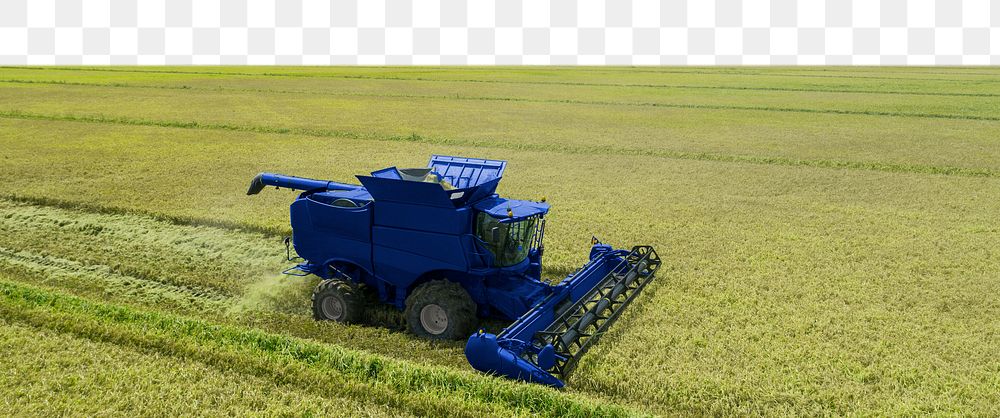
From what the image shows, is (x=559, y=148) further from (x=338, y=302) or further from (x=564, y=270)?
(x=338, y=302)

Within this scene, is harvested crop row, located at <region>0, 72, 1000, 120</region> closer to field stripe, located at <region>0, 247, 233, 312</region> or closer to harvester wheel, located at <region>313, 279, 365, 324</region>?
field stripe, located at <region>0, 247, 233, 312</region>

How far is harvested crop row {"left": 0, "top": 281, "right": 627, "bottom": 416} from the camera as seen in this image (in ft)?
24.9

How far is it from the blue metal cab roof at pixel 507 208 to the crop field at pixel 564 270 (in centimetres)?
187

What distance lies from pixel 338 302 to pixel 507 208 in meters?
2.67

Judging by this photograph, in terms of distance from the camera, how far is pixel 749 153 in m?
25.4

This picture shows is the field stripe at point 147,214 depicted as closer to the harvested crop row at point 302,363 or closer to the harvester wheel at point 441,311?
the harvested crop row at point 302,363

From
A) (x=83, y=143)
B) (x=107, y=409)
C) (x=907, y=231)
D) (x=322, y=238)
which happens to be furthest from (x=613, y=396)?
(x=83, y=143)

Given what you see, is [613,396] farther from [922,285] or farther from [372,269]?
[922,285]

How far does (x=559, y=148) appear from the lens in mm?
26109

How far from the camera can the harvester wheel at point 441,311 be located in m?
9.24

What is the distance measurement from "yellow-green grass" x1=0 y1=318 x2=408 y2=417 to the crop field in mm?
34

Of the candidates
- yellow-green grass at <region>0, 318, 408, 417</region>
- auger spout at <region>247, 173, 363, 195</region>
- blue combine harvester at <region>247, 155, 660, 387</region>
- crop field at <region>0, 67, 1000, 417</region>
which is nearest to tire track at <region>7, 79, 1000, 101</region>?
crop field at <region>0, 67, 1000, 417</region>

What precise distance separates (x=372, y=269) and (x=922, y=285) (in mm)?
8819

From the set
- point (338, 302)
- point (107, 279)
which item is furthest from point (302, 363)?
point (107, 279)
